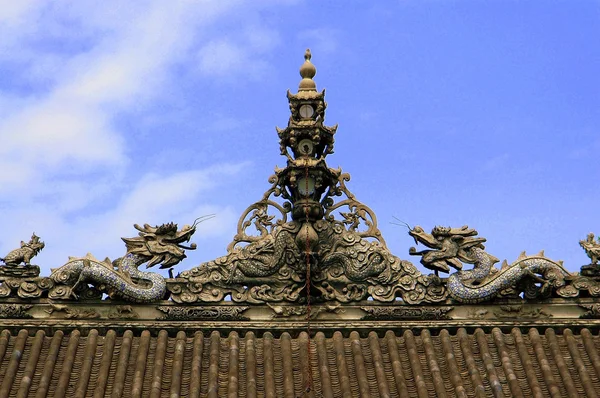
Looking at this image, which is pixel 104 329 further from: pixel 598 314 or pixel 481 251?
pixel 598 314

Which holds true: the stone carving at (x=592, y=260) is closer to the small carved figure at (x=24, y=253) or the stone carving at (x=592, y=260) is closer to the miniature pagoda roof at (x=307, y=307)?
the miniature pagoda roof at (x=307, y=307)

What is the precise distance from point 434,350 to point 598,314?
2.45 metres

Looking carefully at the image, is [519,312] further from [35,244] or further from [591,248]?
[35,244]

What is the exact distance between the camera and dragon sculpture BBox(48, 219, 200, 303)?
19766mm

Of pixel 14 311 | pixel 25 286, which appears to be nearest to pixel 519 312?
pixel 25 286

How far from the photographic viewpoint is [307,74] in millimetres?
21391

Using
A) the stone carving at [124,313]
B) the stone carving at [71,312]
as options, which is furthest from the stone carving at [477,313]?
the stone carving at [71,312]

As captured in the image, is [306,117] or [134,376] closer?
[134,376]

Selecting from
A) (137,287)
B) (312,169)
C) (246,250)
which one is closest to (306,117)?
(312,169)

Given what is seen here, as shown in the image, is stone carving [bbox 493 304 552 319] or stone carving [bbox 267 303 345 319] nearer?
stone carving [bbox 267 303 345 319]

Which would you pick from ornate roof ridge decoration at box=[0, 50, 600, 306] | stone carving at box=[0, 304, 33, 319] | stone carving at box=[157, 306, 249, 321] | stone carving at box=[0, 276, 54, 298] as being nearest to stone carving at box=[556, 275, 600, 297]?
ornate roof ridge decoration at box=[0, 50, 600, 306]

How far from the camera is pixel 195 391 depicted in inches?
712

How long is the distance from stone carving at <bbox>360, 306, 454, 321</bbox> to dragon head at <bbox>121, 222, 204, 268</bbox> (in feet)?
8.81

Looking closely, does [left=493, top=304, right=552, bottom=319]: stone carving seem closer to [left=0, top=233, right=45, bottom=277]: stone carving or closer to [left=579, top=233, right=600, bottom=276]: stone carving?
[left=579, top=233, right=600, bottom=276]: stone carving
